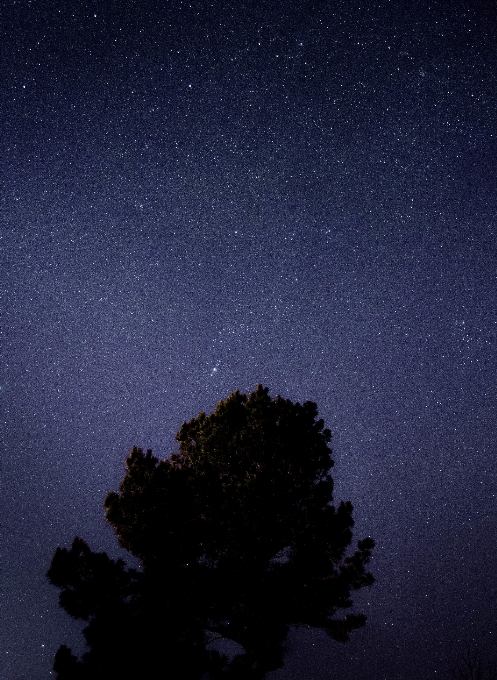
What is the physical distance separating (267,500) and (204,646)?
3.73 meters

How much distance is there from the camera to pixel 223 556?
11734 mm

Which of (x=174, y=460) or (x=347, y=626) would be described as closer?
(x=347, y=626)

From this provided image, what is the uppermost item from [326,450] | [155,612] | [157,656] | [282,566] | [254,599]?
[326,450]

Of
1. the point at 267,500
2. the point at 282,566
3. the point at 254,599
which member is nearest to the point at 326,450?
the point at 267,500

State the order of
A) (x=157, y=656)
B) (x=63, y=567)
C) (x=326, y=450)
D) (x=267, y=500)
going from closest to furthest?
(x=157, y=656)
(x=63, y=567)
(x=267, y=500)
(x=326, y=450)

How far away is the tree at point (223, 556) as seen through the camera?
36.0ft

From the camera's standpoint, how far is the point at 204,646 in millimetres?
11609

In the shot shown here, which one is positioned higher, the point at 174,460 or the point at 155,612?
the point at 174,460

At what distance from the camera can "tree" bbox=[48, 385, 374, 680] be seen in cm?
1097

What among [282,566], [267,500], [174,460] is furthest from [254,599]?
[174,460]

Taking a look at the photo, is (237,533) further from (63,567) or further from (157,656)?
(63,567)

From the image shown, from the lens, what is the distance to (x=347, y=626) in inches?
493

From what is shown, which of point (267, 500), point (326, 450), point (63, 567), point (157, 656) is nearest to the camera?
point (157, 656)

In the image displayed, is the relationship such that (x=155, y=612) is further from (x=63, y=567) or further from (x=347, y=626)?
(x=347, y=626)
